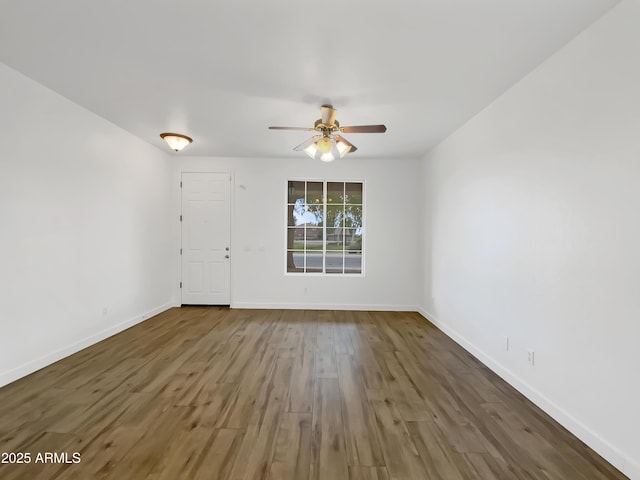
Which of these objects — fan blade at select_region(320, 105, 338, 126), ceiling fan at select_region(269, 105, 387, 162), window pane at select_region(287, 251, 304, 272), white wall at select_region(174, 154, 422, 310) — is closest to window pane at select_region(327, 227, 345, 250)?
white wall at select_region(174, 154, 422, 310)

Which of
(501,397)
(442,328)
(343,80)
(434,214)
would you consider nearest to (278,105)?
(343,80)

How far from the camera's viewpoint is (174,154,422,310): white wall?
5.41 metres

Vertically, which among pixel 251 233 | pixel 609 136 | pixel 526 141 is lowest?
pixel 251 233

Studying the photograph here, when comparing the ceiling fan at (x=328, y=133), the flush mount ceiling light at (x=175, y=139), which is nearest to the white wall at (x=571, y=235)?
the ceiling fan at (x=328, y=133)

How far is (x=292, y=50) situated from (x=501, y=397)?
3.22 metres

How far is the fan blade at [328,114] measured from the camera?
297 cm

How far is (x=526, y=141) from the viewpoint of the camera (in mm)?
2600

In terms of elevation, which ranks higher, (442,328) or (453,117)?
(453,117)

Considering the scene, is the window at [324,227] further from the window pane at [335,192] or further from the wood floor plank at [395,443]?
the wood floor plank at [395,443]

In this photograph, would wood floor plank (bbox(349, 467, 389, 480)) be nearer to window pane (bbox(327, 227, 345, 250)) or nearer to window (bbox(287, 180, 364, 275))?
window (bbox(287, 180, 364, 275))

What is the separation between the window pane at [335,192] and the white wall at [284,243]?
0.19 m

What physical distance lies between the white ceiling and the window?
2.06 m

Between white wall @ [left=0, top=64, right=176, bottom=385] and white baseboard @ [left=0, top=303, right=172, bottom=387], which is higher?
white wall @ [left=0, top=64, right=176, bottom=385]

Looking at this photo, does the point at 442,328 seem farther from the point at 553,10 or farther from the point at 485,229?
the point at 553,10
